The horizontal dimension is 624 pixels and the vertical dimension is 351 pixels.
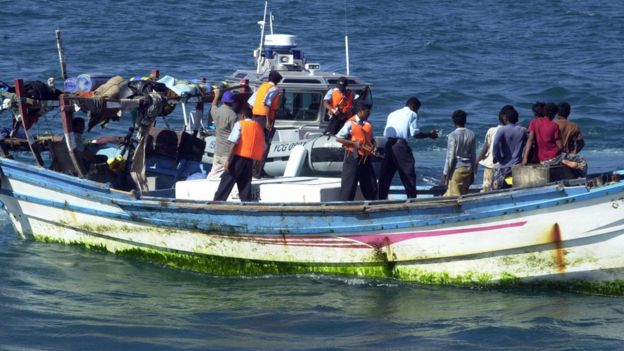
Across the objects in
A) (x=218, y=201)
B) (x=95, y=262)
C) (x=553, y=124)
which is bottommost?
(x=95, y=262)

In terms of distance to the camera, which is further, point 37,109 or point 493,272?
point 37,109

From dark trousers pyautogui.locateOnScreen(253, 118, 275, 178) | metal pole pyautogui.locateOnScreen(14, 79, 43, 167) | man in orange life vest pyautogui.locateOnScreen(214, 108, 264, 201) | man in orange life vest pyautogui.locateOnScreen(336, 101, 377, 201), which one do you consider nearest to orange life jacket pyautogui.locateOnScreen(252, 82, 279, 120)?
dark trousers pyautogui.locateOnScreen(253, 118, 275, 178)

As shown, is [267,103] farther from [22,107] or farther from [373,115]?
[373,115]

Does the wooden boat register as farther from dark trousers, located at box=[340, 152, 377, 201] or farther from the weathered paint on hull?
dark trousers, located at box=[340, 152, 377, 201]

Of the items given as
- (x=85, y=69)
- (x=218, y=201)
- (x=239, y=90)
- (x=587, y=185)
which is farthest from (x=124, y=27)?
(x=587, y=185)

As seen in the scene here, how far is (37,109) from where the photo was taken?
628 inches

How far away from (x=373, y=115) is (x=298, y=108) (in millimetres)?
11441

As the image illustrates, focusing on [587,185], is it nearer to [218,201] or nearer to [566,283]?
[566,283]

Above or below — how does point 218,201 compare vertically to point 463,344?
above

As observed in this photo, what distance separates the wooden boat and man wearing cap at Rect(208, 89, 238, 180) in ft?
2.84

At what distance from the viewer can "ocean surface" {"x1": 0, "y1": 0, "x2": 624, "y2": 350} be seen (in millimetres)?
12828

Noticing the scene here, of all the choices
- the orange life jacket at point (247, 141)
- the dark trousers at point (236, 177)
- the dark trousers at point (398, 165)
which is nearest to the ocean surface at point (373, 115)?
the dark trousers at point (236, 177)

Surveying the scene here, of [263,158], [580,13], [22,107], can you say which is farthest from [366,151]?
[580,13]

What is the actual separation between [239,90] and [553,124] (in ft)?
16.4
